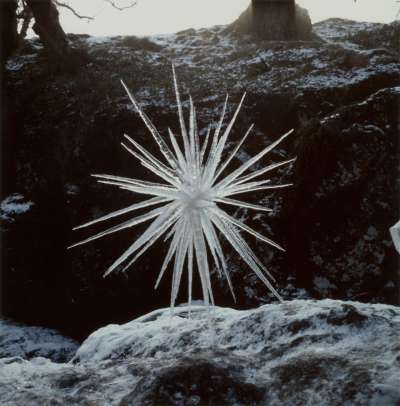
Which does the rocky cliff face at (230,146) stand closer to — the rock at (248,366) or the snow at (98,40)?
the snow at (98,40)

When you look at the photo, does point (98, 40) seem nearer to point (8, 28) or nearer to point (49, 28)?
point (49, 28)

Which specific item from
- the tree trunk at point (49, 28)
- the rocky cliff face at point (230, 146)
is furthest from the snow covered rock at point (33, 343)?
the tree trunk at point (49, 28)

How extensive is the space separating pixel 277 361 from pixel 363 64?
7886mm

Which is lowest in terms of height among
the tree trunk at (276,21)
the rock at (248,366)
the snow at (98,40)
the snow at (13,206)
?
the snow at (13,206)

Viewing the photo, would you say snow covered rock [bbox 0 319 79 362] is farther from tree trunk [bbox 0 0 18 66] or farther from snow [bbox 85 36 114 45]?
snow [bbox 85 36 114 45]

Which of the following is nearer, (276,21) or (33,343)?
(33,343)

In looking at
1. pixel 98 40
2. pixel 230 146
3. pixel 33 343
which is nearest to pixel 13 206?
pixel 33 343

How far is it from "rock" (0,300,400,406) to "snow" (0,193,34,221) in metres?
5.93

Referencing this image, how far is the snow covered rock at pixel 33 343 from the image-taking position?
757 centimetres

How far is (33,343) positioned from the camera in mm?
7781

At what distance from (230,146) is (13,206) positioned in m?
4.46

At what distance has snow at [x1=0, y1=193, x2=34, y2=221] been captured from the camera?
890cm

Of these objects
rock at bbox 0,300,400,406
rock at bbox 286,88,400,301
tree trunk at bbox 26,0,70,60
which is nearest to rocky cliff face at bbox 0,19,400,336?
rock at bbox 286,88,400,301

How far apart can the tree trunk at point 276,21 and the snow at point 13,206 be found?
282 inches
